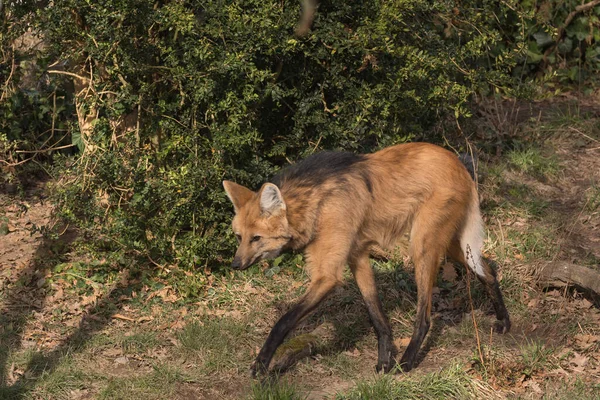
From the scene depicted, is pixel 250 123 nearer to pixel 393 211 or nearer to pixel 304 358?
pixel 393 211

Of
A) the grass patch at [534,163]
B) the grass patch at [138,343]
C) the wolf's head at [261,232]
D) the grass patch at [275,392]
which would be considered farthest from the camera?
the grass patch at [534,163]

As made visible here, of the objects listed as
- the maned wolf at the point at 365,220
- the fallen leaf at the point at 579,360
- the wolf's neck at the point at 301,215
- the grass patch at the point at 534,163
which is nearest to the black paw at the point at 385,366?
the maned wolf at the point at 365,220

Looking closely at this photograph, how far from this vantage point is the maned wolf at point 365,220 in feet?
14.7

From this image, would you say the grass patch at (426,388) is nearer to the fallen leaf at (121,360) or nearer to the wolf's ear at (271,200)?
the wolf's ear at (271,200)

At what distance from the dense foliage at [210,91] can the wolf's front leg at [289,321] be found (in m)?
1.41

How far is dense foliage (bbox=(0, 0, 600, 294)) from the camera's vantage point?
5328 millimetres

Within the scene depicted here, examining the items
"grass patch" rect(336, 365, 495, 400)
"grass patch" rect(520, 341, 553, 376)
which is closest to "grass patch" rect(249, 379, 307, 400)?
"grass patch" rect(336, 365, 495, 400)

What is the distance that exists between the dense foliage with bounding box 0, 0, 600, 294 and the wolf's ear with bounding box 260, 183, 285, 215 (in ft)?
3.70

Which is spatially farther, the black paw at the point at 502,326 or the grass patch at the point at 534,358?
the black paw at the point at 502,326

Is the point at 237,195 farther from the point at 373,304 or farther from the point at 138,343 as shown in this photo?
the point at 138,343

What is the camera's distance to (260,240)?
4.50m

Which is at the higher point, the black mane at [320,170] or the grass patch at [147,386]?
the black mane at [320,170]

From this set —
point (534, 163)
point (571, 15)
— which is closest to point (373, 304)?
point (534, 163)

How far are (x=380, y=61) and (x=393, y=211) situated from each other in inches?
59.5
